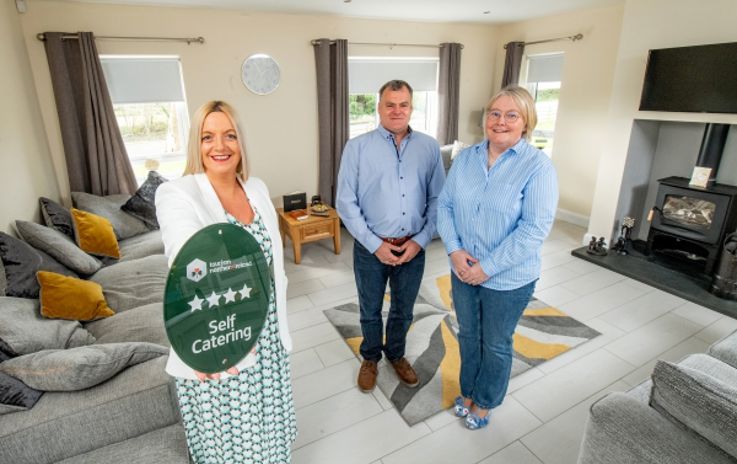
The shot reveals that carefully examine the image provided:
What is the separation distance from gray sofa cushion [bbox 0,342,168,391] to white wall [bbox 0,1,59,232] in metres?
1.43

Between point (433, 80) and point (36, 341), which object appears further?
point (433, 80)

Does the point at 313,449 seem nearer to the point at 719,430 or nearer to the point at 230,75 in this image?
the point at 719,430

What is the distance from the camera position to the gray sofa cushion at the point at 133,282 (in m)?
2.37

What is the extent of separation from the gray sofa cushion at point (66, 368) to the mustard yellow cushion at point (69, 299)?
0.60 metres

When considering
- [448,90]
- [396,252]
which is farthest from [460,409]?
[448,90]

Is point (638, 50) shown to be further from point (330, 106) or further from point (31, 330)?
point (31, 330)

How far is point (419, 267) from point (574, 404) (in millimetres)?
1087

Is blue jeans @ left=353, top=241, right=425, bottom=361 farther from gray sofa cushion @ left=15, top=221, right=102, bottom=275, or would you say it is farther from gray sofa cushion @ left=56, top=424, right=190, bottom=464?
gray sofa cushion @ left=15, top=221, right=102, bottom=275

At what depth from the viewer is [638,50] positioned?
350 centimetres

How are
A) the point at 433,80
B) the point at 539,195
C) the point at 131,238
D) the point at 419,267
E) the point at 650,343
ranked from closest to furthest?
the point at 539,195, the point at 419,267, the point at 650,343, the point at 131,238, the point at 433,80

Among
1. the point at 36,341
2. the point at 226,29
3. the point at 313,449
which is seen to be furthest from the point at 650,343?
the point at 226,29

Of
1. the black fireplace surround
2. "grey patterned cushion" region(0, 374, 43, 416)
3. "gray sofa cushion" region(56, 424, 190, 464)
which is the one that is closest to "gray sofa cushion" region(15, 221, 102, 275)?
"grey patterned cushion" region(0, 374, 43, 416)

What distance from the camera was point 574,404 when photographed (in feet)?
6.84

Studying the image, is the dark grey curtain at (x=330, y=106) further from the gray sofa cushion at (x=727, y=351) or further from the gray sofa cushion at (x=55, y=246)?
the gray sofa cushion at (x=727, y=351)
